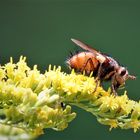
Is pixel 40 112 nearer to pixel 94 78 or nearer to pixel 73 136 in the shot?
pixel 94 78

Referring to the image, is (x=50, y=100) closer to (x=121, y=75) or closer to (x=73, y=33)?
(x=121, y=75)

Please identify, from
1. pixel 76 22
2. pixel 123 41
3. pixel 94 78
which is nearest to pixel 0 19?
pixel 76 22

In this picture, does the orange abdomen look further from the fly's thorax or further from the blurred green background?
the blurred green background

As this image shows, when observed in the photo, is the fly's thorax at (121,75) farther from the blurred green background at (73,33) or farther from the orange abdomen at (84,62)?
the blurred green background at (73,33)

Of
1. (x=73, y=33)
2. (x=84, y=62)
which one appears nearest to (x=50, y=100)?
(x=84, y=62)

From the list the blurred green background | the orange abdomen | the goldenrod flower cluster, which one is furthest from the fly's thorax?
the blurred green background
